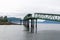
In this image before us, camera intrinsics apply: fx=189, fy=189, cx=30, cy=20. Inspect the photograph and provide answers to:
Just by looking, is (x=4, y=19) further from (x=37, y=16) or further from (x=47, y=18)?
(x=47, y=18)

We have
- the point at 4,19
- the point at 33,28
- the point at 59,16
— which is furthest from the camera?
the point at 59,16

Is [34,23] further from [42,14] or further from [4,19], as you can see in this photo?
[4,19]

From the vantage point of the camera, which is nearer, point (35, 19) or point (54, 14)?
point (35, 19)

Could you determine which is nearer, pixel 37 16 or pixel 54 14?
pixel 37 16

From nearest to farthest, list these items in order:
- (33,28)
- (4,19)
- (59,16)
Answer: (4,19), (33,28), (59,16)

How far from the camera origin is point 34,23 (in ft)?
78.5

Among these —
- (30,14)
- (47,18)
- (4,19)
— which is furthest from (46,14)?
(4,19)

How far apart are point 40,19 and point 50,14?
2187mm

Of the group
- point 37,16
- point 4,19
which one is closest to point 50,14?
point 37,16

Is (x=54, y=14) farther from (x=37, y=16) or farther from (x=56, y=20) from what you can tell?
(x=37, y=16)

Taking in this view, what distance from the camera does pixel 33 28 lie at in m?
25.1

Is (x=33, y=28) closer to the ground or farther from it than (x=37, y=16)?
closer to the ground

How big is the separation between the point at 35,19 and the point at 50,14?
10.5ft

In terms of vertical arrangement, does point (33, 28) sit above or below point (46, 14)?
below
